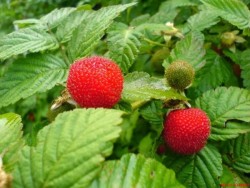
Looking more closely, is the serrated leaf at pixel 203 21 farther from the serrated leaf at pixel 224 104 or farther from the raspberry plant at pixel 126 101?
the serrated leaf at pixel 224 104

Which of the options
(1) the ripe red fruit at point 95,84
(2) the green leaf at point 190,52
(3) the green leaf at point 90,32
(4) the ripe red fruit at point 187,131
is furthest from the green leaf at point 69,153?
(2) the green leaf at point 190,52

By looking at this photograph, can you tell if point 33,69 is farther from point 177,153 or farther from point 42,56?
point 177,153

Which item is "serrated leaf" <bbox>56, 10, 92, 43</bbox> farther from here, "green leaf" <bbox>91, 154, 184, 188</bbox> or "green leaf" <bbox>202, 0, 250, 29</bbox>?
"green leaf" <bbox>91, 154, 184, 188</bbox>

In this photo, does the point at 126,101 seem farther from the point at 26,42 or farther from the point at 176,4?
the point at 176,4

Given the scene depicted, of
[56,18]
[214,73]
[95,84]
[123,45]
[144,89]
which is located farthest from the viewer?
[214,73]

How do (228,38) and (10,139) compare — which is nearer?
(10,139)

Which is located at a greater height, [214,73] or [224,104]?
[224,104]

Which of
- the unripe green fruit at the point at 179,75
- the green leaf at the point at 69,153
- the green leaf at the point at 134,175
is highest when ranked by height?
the green leaf at the point at 69,153

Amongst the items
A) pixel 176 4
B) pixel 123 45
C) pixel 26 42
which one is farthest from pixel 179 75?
pixel 176 4
